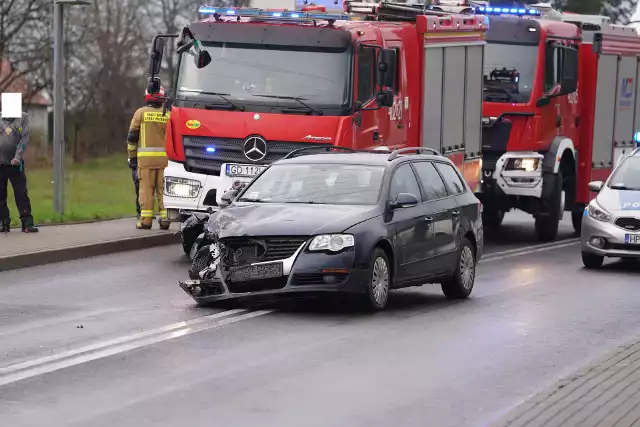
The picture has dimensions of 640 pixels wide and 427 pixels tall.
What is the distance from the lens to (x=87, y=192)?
34.8 meters

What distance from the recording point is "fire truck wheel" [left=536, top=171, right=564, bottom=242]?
22484 millimetres

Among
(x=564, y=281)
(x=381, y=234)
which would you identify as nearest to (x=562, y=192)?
(x=564, y=281)

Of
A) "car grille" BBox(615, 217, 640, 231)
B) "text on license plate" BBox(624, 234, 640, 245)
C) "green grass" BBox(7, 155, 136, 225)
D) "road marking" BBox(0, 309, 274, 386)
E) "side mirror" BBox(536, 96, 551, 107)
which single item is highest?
"side mirror" BBox(536, 96, 551, 107)

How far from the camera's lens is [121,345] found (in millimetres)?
10789

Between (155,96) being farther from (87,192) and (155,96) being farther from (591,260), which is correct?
(87,192)

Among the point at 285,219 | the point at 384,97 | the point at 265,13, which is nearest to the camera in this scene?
the point at 285,219

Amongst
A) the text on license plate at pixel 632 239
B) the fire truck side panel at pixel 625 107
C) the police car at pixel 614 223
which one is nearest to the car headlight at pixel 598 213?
the police car at pixel 614 223

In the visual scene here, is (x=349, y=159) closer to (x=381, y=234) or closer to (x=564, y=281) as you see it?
(x=381, y=234)

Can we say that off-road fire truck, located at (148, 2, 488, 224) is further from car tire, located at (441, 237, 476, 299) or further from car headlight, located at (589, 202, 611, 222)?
car tire, located at (441, 237, 476, 299)

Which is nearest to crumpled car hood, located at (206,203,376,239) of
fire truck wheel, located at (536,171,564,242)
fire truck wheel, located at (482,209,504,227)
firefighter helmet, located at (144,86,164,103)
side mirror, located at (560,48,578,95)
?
firefighter helmet, located at (144,86,164,103)

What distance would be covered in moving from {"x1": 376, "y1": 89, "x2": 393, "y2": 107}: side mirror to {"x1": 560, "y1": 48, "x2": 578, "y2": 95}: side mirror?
5.41 metres

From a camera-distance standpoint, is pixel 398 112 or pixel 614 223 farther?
pixel 398 112

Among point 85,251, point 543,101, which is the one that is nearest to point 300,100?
point 85,251

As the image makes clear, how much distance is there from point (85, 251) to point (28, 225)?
1904 mm
